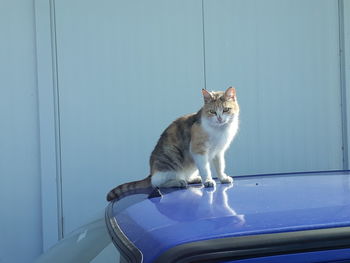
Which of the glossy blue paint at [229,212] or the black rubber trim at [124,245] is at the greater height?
the glossy blue paint at [229,212]

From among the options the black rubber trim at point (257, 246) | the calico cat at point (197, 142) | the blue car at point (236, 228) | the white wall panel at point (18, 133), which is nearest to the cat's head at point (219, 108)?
the calico cat at point (197, 142)

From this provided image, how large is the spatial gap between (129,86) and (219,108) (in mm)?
1739

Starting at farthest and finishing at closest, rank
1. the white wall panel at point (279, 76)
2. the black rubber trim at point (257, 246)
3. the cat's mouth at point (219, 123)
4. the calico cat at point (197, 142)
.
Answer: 1. the white wall panel at point (279, 76)
2. the cat's mouth at point (219, 123)
3. the calico cat at point (197, 142)
4. the black rubber trim at point (257, 246)

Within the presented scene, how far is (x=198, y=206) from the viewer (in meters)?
1.73

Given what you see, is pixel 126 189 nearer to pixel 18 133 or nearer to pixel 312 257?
pixel 312 257

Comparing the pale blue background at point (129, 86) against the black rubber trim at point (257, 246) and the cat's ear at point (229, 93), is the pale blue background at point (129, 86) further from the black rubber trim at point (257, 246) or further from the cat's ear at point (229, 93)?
the black rubber trim at point (257, 246)

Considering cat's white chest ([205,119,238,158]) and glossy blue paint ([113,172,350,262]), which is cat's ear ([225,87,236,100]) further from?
glossy blue paint ([113,172,350,262])

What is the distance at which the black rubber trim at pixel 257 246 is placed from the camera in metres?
1.25

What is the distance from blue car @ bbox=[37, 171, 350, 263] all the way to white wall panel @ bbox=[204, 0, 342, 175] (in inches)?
123

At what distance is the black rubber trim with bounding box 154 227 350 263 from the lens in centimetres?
125

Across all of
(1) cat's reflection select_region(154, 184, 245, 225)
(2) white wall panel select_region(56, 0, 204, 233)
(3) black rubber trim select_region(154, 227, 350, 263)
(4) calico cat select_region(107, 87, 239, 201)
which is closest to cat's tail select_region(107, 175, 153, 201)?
(4) calico cat select_region(107, 87, 239, 201)

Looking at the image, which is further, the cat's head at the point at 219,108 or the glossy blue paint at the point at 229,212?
the cat's head at the point at 219,108

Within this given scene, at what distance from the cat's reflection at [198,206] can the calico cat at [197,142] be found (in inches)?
34.6

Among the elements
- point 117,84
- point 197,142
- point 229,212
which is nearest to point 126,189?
point 197,142
